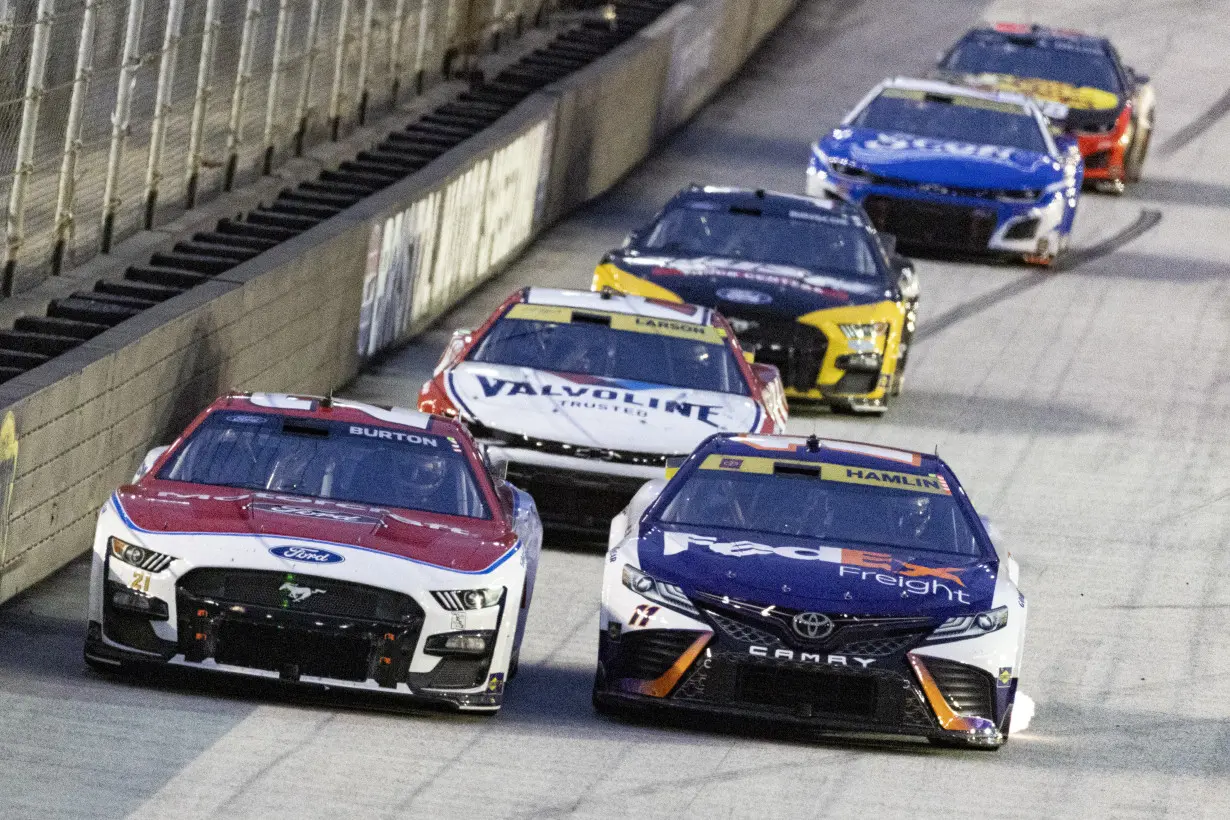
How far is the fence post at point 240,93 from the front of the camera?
68.6ft

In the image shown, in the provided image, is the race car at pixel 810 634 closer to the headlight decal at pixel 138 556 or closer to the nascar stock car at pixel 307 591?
the nascar stock car at pixel 307 591

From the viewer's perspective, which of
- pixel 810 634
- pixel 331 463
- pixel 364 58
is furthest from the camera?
pixel 364 58

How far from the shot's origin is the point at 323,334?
18.1 metres

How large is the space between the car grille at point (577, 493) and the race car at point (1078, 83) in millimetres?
15315

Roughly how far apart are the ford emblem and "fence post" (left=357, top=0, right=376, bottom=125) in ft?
23.2

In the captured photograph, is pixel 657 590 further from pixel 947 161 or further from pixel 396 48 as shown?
pixel 396 48

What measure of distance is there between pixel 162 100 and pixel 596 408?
5284 millimetres

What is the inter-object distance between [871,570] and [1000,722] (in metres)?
0.79

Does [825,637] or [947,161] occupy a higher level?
[825,637]

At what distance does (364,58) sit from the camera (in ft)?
83.9

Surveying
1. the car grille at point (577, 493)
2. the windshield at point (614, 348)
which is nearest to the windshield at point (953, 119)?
the windshield at point (614, 348)

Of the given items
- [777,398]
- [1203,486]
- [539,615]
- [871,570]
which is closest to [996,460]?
[1203,486]

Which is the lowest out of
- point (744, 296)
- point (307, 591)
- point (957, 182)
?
point (957, 182)

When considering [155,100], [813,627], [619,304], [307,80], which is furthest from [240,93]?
[813,627]
